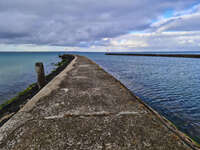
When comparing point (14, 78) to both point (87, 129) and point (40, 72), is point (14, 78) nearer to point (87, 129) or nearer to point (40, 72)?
point (40, 72)

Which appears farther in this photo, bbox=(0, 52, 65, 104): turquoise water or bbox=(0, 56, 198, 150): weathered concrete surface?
bbox=(0, 52, 65, 104): turquoise water

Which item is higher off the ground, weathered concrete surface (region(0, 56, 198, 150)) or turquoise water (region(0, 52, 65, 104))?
weathered concrete surface (region(0, 56, 198, 150))

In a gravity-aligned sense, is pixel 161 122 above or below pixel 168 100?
above

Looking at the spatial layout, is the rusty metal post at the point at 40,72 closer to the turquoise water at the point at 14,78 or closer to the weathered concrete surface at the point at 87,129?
the turquoise water at the point at 14,78

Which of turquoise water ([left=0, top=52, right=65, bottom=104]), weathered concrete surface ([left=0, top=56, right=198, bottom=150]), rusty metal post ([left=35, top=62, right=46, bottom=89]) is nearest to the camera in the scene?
weathered concrete surface ([left=0, top=56, right=198, bottom=150])

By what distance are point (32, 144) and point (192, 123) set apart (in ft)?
17.6

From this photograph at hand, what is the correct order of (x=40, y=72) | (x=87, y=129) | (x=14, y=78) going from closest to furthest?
(x=87, y=129) → (x=40, y=72) → (x=14, y=78)

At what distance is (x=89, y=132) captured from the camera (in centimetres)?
204

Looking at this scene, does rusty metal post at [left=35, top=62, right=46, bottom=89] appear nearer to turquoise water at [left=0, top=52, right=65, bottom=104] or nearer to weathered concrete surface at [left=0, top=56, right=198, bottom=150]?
turquoise water at [left=0, top=52, right=65, bottom=104]

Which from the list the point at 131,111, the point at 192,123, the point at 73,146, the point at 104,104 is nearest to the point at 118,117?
the point at 131,111

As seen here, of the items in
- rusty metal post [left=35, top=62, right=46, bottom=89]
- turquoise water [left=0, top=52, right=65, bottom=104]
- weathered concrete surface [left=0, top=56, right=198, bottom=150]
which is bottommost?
turquoise water [left=0, top=52, right=65, bottom=104]

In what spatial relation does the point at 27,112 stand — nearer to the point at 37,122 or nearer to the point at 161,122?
the point at 37,122

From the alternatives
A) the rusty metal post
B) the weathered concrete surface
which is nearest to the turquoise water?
the rusty metal post

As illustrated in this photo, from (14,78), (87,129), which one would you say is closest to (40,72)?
(87,129)
